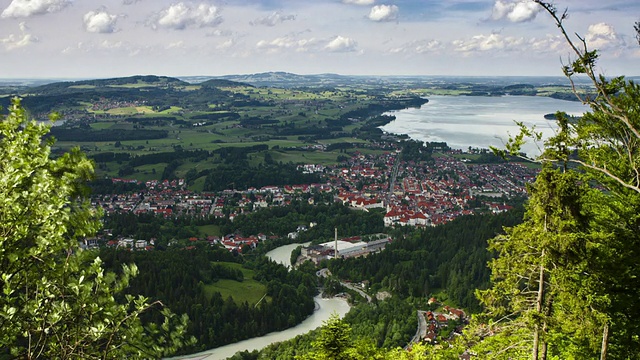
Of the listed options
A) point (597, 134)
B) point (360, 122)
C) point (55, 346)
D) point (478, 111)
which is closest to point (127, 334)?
point (55, 346)

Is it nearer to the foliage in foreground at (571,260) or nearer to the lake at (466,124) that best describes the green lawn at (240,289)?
the foliage in foreground at (571,260)

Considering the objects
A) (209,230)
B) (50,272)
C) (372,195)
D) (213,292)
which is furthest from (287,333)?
(372,195)

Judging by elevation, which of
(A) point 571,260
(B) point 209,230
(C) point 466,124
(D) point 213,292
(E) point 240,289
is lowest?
(E) point 240,289

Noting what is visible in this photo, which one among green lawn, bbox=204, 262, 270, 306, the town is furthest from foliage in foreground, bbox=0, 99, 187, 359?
the town

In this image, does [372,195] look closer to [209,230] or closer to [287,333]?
[209,230]

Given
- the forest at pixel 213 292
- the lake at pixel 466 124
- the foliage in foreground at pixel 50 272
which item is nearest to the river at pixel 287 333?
the forest at pixel 213 292

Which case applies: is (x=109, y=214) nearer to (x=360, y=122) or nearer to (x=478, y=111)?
(x=360, y=122)

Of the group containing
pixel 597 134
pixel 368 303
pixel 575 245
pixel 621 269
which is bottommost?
pixel 368 303

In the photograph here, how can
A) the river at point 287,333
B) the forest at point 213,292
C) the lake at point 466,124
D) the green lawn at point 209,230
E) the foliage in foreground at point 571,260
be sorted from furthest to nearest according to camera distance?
the lake at point 466,124
the green lawn at point 209,230
the forest at point 213,292
the river at point 287,333
the foliage in foreground at point 571,260
